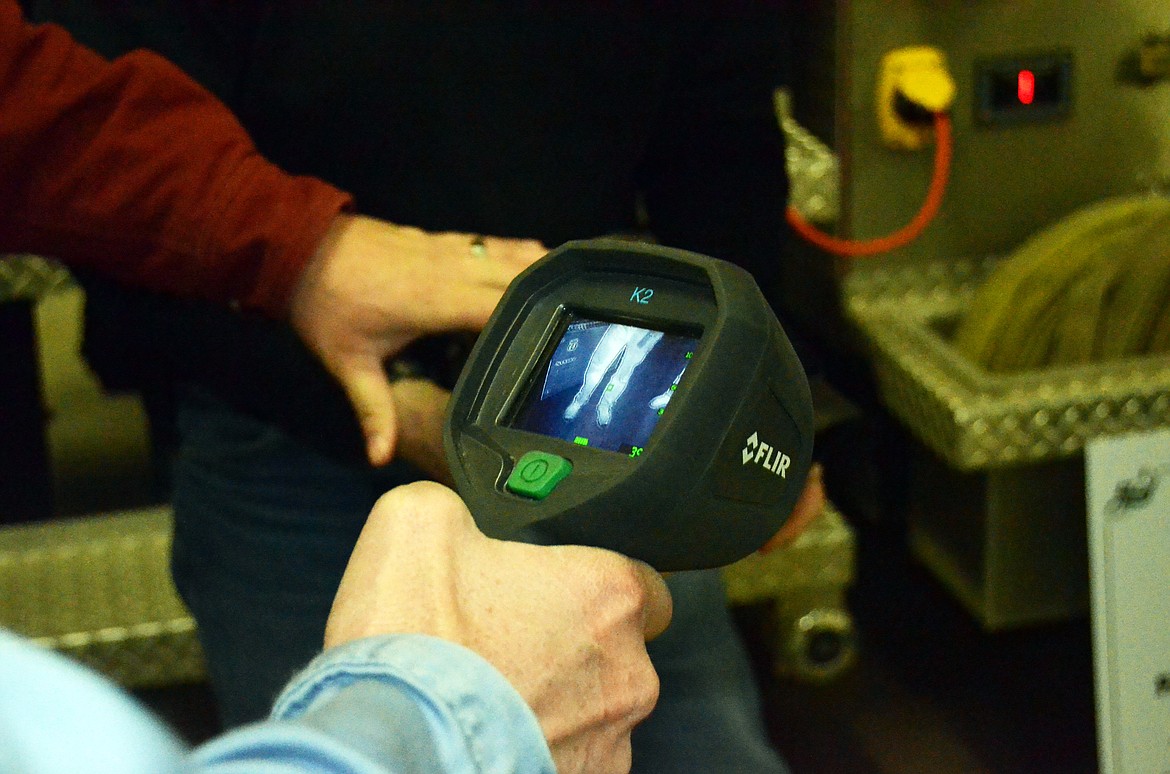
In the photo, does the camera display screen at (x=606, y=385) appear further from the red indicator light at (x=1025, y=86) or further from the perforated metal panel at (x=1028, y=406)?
the red indicator light at (x=1025, y=86)

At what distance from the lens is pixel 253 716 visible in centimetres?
67

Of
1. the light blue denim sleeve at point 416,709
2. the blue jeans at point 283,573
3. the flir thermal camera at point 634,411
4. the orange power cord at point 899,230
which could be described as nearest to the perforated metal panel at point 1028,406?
the orange power cord at point 899,230

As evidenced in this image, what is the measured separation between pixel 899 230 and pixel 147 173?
0.72 metres

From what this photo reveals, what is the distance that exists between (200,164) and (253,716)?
336 millimetres

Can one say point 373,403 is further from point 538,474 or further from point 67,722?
point 67,722

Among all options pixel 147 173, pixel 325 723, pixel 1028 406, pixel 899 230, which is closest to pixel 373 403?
pixel 147 173

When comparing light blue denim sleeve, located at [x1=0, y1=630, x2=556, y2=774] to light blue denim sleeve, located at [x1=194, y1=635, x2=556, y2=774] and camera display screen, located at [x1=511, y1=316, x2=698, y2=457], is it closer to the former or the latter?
light blue denim sleeve, located at [x1=194, y1=635, x2=556, y2=774]

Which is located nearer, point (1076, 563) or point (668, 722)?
point (668, 722)

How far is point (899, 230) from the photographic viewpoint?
1.05 m

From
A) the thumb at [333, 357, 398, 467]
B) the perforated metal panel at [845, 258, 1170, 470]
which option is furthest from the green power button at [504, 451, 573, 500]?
the perforated metal panel at [845, 258, 1170, 470]

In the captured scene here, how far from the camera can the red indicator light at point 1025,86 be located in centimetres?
96

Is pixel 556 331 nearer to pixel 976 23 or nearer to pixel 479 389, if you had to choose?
pixel 479 389

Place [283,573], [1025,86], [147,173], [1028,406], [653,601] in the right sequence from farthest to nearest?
[1025,86]
[1028,406]
[283,573]
[147,173]
[653,601]

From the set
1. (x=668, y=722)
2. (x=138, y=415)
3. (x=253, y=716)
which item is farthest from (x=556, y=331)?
(x=138, y=415)
